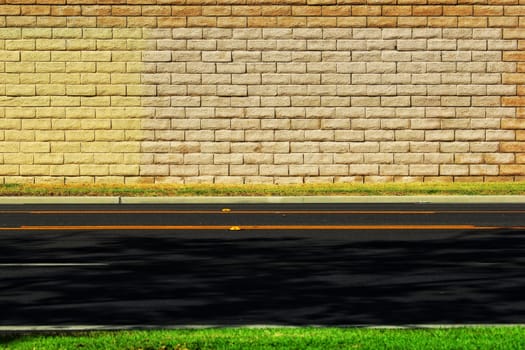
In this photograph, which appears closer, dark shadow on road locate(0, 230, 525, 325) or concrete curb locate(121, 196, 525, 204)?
dark shadow on road locate(0, 230, 525, 325)

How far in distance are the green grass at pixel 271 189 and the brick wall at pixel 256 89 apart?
65 cm

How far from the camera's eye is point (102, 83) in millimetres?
26094

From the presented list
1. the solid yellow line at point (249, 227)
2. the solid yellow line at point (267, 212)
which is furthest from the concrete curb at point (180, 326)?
the solid yellow line at point (267, 212)

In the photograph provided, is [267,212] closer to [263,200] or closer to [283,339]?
[263,200]

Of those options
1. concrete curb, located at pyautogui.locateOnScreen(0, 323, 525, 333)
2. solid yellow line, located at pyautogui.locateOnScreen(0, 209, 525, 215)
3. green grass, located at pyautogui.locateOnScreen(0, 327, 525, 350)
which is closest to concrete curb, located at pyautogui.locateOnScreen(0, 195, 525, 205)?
solid yellow line, located at pyautogui.locateOnScreen(0, 209, 525, 215)

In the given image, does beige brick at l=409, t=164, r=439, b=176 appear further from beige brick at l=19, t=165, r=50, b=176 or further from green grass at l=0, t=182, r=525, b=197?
beige brick at l=19, t=165, r=50, b=176

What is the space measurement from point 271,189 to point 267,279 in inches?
522

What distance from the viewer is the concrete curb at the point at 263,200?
75.5 feet

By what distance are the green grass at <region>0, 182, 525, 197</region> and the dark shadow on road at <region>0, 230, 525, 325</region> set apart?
25.4ft

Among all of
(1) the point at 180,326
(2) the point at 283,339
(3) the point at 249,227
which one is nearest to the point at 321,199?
(3) the point at 249,227

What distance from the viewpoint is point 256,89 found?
26094mm

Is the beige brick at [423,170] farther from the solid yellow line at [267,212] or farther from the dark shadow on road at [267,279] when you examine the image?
the dark shadow on road at [267,279]

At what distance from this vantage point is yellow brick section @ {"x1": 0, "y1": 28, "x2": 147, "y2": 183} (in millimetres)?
26016

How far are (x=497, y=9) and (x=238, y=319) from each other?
58.3ft
